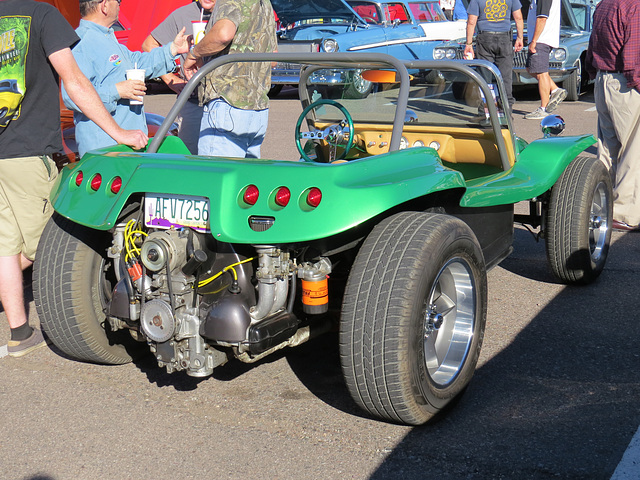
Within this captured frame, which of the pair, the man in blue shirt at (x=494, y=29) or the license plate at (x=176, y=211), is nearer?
the license plate at (x=176, y=211)

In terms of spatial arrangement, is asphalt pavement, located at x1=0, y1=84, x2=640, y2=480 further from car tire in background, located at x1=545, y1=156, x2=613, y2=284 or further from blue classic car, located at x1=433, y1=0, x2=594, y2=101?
blue classic car, located at x1=433, y1=0, x2=594, y2=101

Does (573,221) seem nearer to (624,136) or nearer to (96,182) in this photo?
(624,136)

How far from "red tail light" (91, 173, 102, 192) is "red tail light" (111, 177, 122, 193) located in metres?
0.09

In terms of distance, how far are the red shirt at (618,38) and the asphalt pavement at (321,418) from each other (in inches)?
97.9

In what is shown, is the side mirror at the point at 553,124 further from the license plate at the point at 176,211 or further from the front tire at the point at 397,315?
the license plate at the point at 176,211

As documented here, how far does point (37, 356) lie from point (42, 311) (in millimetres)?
691

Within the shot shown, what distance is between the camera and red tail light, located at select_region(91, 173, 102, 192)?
3394mm

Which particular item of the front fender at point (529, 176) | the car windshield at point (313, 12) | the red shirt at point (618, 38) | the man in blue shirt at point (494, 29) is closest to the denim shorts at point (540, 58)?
the man in blue shirt at point (494, 29)

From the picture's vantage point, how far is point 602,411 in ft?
10.7

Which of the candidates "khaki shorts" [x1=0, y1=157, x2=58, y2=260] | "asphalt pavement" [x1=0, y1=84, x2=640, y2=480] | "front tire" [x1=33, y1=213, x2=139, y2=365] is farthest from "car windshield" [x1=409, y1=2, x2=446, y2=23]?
"front tire" [x1=33, y1=213, x2=139, y2=365]

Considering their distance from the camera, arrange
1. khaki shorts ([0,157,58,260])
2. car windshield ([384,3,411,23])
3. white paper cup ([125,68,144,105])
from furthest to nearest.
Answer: car windshield ([384,3,411,23]) → white paper cup ([125,68,144,105]) → khaki shorts ([0,157,58,260])

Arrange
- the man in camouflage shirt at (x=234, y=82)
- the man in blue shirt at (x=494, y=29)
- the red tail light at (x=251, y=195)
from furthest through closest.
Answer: the man in blue shirt at (x=494, y=29) → the man in camouflage shirt at (x=234, y=82) → the red tail light at (x=251, y=195)

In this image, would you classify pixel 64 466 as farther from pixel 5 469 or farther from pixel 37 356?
pixel 37 356

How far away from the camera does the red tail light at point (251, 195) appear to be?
3.04 meters
